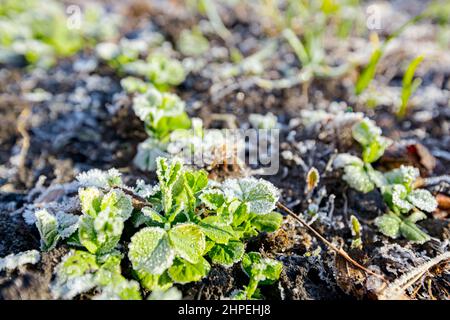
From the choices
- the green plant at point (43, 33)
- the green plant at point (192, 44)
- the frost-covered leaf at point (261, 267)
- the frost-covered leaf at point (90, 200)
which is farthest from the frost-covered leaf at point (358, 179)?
the green plant at point (43, 33)

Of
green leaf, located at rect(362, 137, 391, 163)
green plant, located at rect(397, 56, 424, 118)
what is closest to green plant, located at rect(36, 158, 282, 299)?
green leaf, located at rect(362, 137, 391, 163)

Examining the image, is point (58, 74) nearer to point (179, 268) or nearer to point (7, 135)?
point (7, 135)

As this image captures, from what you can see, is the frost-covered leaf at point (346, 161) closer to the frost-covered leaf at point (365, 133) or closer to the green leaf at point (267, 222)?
the frost-covered leaf at point (365, 133)

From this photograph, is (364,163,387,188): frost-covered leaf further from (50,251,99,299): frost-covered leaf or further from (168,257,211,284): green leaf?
(50,251,99,299): frost-covered leaf

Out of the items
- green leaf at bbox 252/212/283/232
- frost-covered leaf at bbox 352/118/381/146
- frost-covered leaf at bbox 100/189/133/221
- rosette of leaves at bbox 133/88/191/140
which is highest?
rosette of leaves at bbox 133/88/191/140

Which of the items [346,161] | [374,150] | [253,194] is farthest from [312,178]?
[253,194]

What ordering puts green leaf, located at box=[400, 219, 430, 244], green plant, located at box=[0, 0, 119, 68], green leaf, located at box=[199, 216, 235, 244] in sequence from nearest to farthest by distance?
green leaf, located at box=[199, 216, 235, 244]
green leaf, located at box=[400, 219, 430, 244]
green plant, located at box=[0, 0, 119, 68]
